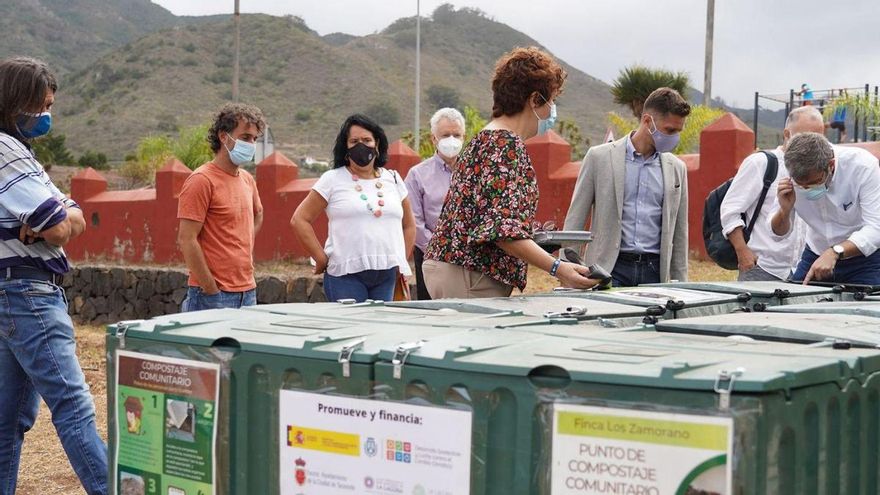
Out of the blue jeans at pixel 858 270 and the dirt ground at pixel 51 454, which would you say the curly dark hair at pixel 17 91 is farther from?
the blue jeans at pixel 858 270

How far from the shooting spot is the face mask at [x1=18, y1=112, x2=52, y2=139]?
3947 mm

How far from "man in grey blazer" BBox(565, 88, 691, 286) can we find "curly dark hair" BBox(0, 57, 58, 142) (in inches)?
91.1

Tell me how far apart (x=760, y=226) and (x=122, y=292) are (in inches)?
425

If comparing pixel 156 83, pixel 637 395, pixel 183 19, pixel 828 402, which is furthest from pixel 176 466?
pixel 183 19

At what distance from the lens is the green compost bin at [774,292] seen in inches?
149

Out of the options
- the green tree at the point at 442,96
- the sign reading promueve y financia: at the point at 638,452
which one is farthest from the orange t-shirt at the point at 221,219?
the green tree at the point at 442,96

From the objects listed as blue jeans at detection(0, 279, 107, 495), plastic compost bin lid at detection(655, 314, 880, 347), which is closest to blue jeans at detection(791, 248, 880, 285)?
plastic compost bin lid at detection(655, 314, 880, 347)

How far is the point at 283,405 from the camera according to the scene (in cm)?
246

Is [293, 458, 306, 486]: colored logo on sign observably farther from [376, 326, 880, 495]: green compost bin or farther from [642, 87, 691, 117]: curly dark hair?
[642, 87, 691, 117]: curly dark hair

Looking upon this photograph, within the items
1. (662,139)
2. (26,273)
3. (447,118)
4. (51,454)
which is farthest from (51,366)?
(447,118)

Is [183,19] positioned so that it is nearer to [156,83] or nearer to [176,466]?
[156,83]

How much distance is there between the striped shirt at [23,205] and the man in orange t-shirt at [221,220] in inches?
53.1

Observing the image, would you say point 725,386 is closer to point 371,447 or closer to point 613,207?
point 371,447

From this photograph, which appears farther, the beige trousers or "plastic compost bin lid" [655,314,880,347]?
the beige trousers
